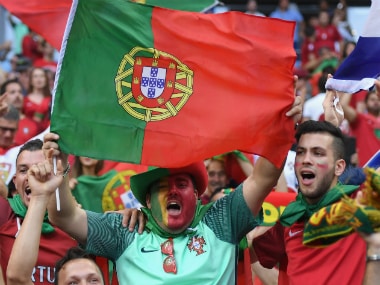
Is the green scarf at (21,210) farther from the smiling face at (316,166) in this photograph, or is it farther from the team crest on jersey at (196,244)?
the smiling face at (316,166)

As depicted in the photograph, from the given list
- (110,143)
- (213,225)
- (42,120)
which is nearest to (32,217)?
(110,143)

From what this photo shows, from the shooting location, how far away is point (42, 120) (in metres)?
12.6

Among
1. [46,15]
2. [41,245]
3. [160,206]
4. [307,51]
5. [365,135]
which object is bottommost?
[41,245]

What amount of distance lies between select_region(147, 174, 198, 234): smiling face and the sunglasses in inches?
3.1

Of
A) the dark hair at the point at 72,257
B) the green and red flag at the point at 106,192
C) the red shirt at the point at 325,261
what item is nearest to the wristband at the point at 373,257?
the red shirt at the point at 325,261

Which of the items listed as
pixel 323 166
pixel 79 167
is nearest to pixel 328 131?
pixel 323 166

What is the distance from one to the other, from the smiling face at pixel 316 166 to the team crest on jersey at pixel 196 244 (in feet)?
2.11

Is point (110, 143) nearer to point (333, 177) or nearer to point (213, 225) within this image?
point (213, 225)

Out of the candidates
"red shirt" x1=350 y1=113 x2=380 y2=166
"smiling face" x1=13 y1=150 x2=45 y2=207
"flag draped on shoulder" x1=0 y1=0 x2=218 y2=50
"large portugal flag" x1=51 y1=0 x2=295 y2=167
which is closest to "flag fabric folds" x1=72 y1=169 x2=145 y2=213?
"flag draped on shoulder" x1=0 y1=0 x2=218 y2=50

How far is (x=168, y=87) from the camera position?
6.21m

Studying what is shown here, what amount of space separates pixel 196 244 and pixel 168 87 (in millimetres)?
892

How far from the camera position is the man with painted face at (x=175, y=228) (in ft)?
19.7

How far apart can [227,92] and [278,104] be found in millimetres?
325

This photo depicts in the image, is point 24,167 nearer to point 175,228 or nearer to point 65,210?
point 65,210
